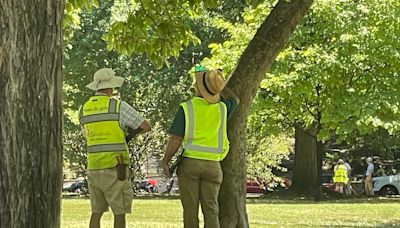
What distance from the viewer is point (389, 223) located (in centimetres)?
1620

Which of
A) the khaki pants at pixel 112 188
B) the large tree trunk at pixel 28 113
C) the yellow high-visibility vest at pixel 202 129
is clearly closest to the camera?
the large tree trunk at pixel 28 113

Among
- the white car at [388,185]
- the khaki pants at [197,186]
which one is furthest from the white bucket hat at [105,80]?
the white car at [388,185]

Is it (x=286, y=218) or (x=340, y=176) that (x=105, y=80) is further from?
(x=340, y=176)

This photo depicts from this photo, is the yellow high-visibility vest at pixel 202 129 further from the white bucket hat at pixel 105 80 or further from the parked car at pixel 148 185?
the parked car at pixel 148 185

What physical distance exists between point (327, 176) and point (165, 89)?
18.8 metres

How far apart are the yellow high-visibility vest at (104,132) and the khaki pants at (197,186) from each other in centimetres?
68

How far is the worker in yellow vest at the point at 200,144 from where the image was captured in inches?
322

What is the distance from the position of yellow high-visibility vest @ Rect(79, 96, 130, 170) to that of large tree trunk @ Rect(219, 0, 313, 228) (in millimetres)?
1380

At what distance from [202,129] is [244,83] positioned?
56.1 inches

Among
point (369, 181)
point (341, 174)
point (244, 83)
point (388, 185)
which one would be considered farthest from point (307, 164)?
point (244, 83)

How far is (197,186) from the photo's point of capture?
824 centimetres

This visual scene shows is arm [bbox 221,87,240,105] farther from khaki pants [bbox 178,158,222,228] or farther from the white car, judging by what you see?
the white car

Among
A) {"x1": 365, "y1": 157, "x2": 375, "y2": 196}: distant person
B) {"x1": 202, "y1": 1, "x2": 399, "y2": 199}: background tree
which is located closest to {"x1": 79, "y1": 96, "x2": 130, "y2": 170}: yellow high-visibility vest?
{"x1": 202, "y1": 1, "x2": 399, "y2": 199}: background tree

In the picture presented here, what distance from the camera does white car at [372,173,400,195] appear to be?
134 ft
